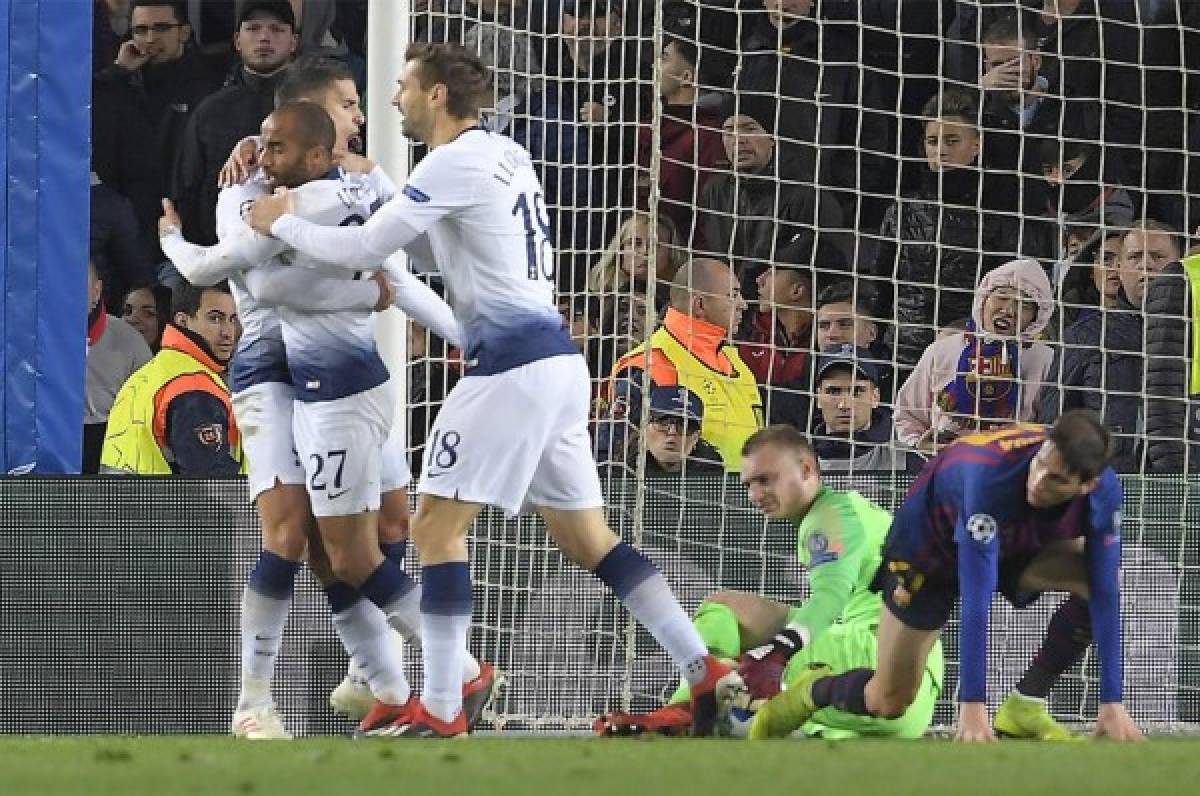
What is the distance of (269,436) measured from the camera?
26.6ft

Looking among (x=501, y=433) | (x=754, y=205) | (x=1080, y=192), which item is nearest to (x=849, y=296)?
(x=754, y=205)

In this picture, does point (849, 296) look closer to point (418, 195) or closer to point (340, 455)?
point (340, 455)

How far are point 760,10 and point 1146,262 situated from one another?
200 cm

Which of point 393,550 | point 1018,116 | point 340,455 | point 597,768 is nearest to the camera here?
point 597,768

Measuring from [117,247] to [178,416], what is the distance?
101 inches

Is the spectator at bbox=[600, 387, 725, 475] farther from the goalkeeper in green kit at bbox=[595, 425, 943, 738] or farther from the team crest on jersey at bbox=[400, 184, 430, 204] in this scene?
the team crest on jersey at bbox=[400, 184, 430, 204]

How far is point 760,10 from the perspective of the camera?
10.5 metres

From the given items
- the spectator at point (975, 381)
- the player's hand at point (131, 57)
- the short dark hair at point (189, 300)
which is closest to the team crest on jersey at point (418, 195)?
the short dark hair at point (189, 300)

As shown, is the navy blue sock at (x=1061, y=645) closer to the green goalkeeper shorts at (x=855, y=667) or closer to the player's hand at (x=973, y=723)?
the green goalkeeper shorts at (x=855, y=667)

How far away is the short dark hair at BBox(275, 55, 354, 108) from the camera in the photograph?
8.25 m

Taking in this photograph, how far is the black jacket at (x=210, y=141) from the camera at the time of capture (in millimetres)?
11930

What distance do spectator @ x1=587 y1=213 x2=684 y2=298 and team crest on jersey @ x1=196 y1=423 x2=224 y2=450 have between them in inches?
63.5

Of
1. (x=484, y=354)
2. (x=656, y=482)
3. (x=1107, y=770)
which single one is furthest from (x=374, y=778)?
(x=656, y=482)

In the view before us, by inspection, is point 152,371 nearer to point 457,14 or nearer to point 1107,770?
point 457,14
